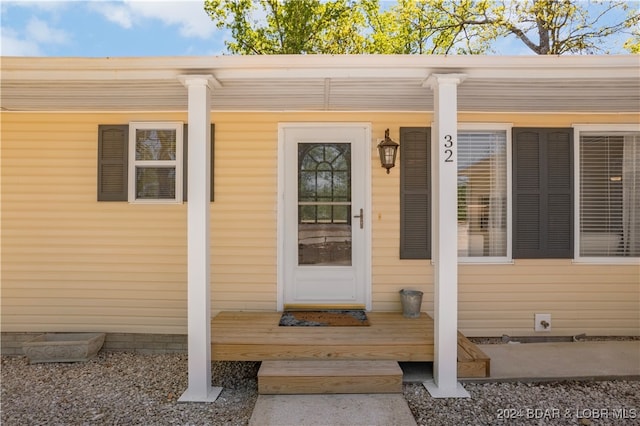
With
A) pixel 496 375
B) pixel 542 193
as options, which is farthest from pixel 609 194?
pixel 496 375

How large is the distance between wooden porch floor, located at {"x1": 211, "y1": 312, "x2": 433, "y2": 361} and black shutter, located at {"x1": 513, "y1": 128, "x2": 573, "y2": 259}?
152 centimetres

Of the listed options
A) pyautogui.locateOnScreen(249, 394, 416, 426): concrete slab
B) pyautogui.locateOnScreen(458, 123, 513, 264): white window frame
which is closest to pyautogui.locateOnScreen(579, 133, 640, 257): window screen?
pyautogui.locateOnScreen(458, 123, 513, 264): white window frame

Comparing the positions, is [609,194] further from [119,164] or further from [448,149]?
[119,164]

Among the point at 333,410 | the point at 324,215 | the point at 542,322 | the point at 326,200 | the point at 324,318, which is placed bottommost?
the point at 333,410

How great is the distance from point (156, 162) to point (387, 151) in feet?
7.56

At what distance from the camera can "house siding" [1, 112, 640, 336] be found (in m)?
3.82

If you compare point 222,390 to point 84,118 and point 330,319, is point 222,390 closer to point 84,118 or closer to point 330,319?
point 330,319

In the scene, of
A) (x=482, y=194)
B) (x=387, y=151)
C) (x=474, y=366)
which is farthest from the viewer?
(x=482, y=194)

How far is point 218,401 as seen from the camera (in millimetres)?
2771

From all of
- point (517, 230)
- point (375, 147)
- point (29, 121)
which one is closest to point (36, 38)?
point (29, 121)

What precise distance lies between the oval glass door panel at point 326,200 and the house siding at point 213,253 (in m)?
0.27

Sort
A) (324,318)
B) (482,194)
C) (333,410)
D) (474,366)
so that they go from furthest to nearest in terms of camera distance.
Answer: (482,194)
(324,318)
(474,366)
(333,410)

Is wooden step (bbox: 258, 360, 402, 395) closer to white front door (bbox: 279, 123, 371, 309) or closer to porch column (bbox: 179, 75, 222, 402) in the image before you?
porch column (bbox: 179, 75, 222, 402)

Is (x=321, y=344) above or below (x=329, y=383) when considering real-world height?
above
